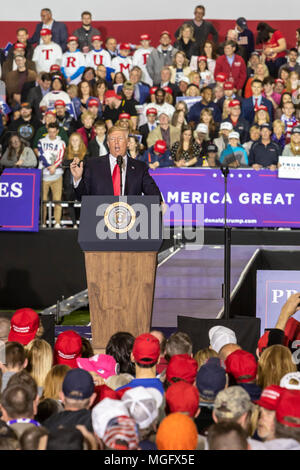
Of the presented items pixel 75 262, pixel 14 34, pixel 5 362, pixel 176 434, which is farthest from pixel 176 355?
pixel 14 34

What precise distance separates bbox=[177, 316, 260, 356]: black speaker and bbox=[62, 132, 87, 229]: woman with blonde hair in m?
7.75

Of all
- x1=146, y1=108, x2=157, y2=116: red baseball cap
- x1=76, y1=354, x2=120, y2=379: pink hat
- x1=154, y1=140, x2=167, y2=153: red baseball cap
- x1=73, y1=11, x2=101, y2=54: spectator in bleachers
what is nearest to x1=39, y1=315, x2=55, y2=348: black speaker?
x1=76, y1=354, x2=120, y2=379: pink hat

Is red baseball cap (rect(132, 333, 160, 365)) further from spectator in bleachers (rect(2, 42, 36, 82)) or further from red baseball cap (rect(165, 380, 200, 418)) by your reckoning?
spectator in bleachers (rect(2, 42, 36, 82))

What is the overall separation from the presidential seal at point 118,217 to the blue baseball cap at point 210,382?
2222 mm

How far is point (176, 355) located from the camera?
557 centimetres

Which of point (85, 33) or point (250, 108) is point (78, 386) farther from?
point (85, 33)

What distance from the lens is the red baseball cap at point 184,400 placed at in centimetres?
463

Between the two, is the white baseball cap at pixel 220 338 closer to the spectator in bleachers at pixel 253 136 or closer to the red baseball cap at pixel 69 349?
A: the red baseball cap at pixel 69 349

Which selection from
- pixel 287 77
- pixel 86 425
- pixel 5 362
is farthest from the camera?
pixel 287 77

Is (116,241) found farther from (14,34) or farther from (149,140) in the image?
(14,34)

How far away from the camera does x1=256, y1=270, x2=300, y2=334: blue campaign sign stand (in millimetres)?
10750

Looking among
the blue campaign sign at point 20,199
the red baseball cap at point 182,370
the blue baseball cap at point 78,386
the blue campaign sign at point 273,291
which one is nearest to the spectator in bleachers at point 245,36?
the blue campaign sign at point 20,199

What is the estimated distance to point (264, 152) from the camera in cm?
1507
